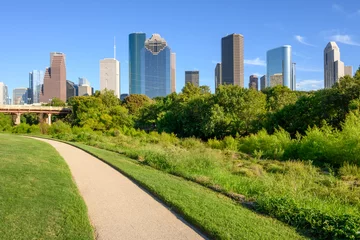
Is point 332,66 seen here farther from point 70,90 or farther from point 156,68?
point 70,90

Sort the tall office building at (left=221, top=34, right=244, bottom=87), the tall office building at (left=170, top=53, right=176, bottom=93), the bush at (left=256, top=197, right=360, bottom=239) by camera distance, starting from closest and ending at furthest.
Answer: the bush at (left=256, top=197, right=360, bottom=239)
the tall office building at (left=221, top=34, right=244, bottom=87)
the tall office building at (left=170, top=53, right=176, bottom=93)

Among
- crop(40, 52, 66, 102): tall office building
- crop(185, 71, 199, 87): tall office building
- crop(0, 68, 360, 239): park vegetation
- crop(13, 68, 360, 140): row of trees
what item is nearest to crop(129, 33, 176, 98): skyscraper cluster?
crop(185, 71, 199, 87): tall office building

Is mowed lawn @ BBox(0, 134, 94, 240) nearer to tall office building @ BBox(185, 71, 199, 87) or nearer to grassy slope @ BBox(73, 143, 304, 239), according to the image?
grassy slope @ BBox(73, 143, 304, 239)

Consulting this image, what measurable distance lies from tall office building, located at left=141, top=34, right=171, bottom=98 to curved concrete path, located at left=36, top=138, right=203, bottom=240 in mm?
167653

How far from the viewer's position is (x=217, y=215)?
5789mm

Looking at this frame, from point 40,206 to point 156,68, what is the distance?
599ft

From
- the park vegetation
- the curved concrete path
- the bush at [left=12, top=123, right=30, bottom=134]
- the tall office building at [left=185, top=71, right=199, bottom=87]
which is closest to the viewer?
the curved concrete path

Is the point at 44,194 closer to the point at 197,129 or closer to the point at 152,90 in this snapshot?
the point at 197,129

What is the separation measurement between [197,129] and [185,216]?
28142mm

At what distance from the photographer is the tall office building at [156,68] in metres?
→ 178

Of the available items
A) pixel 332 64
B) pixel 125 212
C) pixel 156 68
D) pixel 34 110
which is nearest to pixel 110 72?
pixel 156 68

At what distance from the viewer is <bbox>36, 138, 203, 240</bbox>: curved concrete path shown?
514 centimetres

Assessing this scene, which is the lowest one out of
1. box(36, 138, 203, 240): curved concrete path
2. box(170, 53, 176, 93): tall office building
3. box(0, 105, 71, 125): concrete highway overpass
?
box(36, 138, 203, 240): curved concrete path

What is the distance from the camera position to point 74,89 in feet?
620
